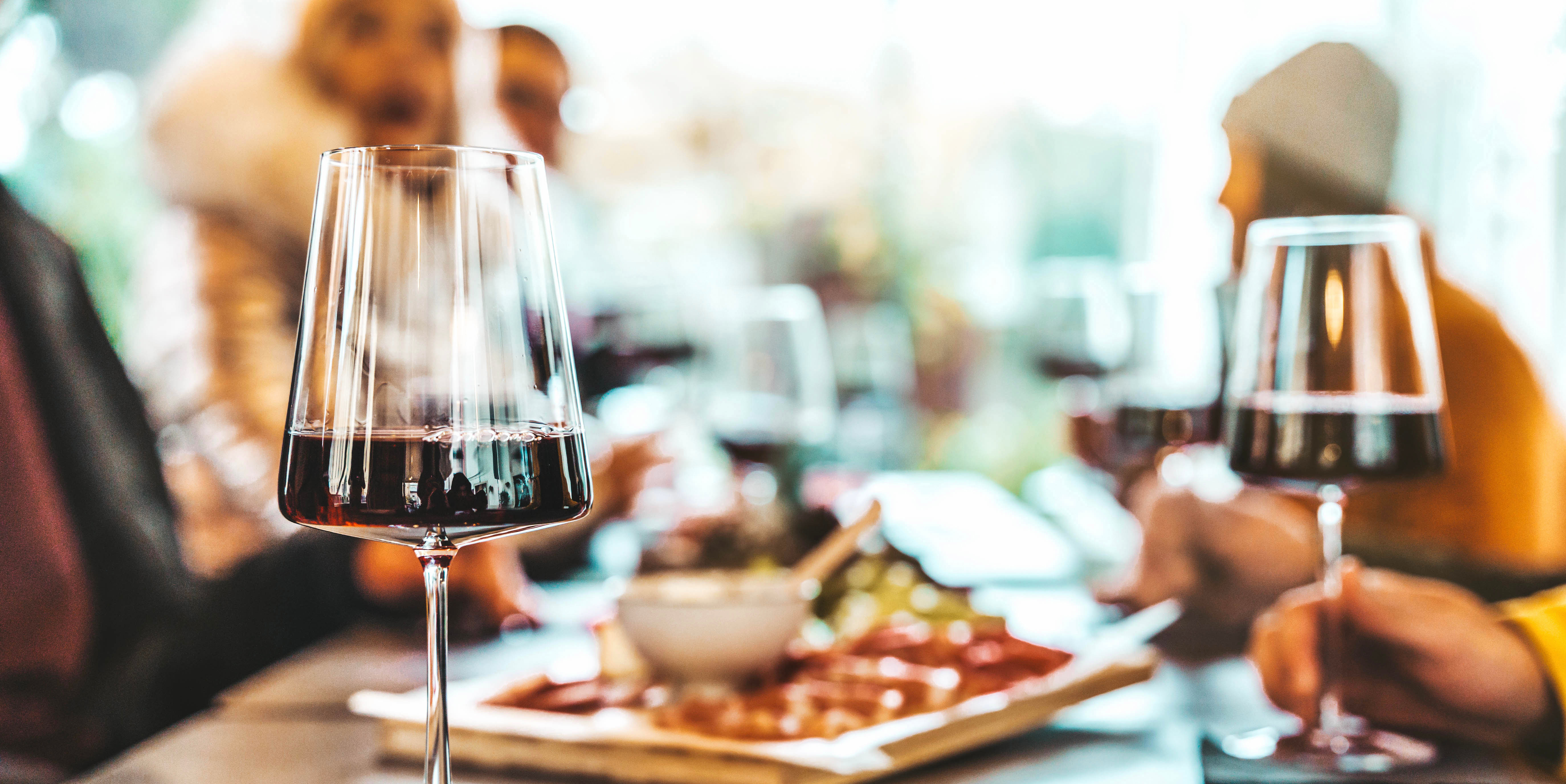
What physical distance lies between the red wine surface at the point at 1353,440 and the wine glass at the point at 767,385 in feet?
2.38

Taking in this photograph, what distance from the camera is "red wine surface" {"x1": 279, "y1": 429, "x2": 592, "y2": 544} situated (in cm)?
44

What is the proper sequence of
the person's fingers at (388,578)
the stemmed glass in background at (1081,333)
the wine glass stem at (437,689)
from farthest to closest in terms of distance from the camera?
the stemmed glass in background at (1081,333) → the person's fingers at (388,578) → the wine glass stem at (437,689)

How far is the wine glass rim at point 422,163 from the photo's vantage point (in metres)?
0.43

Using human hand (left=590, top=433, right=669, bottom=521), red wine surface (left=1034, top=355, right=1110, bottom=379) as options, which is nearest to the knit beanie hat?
red wine surface (left=1034, top=355, right=1110, bottom=379)

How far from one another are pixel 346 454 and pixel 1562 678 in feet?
2.53

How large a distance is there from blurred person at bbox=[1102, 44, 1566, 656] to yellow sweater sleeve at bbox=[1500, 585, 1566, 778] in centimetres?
14

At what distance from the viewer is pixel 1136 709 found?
763 millimetres

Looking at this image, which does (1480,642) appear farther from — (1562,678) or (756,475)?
(756,475)

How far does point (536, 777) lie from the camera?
2.12 ft

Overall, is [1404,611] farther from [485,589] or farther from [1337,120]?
[1337,120]

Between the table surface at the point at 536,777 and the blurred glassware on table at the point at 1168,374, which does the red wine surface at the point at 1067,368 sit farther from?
the table surface at the point at 536,777

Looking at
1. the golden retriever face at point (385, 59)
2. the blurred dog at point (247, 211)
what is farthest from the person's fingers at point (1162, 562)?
the golden retriever face at point (385, 59)

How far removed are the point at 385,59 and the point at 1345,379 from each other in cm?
191

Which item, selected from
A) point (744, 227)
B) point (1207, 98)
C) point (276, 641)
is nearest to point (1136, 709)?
point (276, 641)
